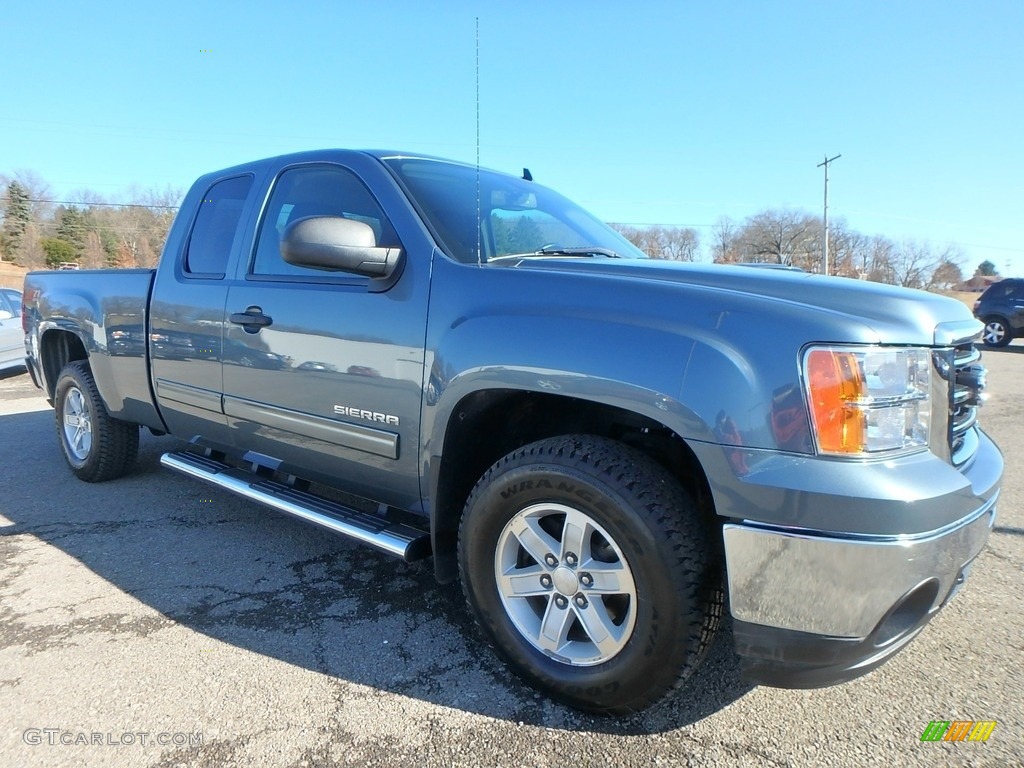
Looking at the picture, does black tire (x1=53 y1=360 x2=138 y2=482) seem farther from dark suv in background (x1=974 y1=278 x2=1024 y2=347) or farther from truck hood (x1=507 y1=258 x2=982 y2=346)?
dark suv in background (x1=974 y1=278 x2=1024 y2=347)

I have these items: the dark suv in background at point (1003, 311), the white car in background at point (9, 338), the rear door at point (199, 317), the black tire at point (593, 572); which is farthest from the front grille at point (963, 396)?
the dark suv in background at point (1003, 311)

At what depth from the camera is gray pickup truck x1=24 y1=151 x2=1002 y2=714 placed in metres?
1.73

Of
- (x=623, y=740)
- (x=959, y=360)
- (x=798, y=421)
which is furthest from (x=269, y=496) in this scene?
(x=959, y=360)

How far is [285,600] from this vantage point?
9.71 feet

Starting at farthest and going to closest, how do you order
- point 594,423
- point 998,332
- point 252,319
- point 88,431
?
point 998,332
point 88,431
point 252,319
point 594,423

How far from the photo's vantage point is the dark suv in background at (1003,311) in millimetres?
15453

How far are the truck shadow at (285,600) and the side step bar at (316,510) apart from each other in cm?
40

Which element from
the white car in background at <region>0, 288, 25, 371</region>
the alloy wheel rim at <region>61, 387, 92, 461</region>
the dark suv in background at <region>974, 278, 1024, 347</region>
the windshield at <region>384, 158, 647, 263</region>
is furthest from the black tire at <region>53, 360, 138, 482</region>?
the dark suv in background at <region>974, 278, 1024, 347</region>

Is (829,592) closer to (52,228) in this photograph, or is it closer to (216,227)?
(216,227)

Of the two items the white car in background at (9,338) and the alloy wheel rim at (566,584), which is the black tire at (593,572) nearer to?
the alloy wheel rim at (566,584)

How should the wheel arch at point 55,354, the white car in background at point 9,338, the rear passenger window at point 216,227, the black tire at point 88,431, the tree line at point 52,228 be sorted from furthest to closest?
the tree line at point 52,228
the white car in background at point 9,338
the wheel arch at point 55,354
the black tire at point 88,431
the rear passenger window at point 216,227

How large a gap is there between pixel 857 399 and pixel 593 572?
0.92 m

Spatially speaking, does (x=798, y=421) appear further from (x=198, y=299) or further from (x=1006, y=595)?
(x=198, y=299)

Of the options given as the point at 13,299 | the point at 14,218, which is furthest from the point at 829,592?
the point at 14,218
